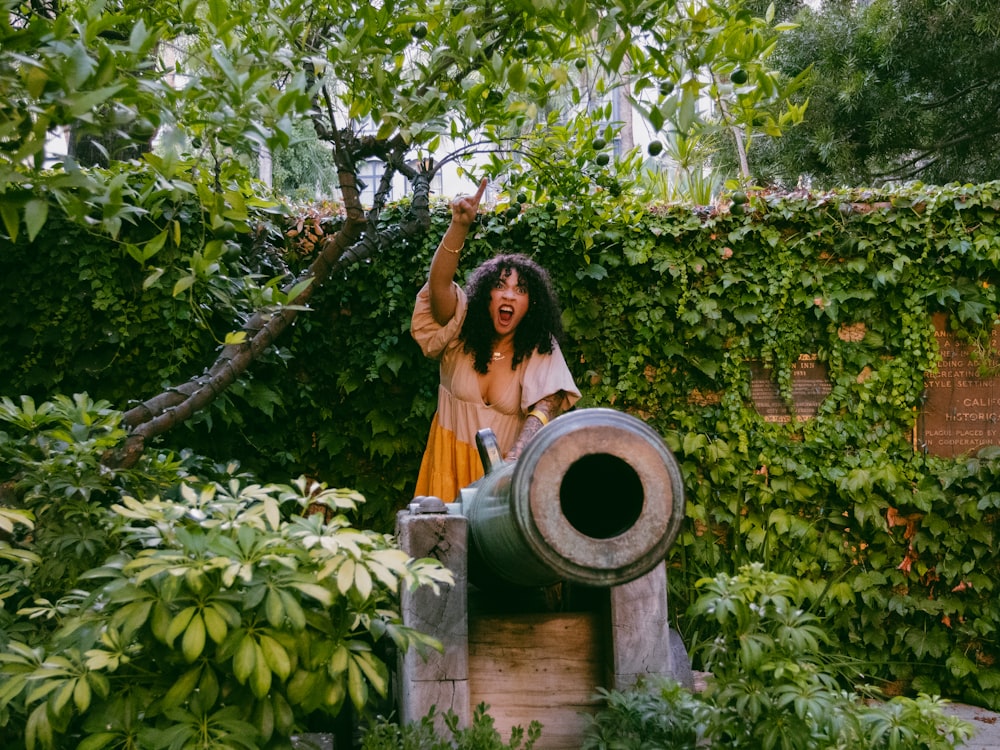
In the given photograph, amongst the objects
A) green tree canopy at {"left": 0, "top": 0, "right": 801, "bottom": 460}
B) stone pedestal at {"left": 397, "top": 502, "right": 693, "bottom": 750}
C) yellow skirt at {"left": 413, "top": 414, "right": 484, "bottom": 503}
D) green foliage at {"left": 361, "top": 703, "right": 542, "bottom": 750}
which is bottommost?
green foliage at {"left": 361, "top": 703, "right": 542, "bottom": 750}

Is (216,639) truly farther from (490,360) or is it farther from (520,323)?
(520,323)

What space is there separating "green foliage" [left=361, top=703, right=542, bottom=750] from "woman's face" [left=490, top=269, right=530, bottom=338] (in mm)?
1873

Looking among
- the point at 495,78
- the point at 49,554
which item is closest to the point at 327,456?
the point at 49,554

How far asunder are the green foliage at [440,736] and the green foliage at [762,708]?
0.26m

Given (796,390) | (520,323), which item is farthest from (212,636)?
(796,390)

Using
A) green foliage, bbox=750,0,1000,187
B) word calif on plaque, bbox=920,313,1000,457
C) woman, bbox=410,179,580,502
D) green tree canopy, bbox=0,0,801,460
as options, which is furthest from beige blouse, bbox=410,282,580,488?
green foliage, bbox=750,0,1000,187

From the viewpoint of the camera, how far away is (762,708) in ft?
8.14

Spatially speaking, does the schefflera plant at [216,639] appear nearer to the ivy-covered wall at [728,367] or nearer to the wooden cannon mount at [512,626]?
the wooden cannon mount at [512,626]

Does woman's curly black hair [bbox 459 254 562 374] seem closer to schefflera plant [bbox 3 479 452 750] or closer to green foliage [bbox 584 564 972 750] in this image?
green foliage [bbox 584 564 972 750]

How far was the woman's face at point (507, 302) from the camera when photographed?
4047 mm

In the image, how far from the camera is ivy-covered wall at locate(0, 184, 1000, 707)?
4.88m

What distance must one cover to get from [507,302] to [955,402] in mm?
2812

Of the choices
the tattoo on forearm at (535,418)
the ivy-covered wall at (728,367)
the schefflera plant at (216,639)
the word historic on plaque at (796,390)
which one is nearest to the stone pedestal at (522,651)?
the schefflera plant at (216,639)

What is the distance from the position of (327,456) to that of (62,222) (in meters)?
1.90
